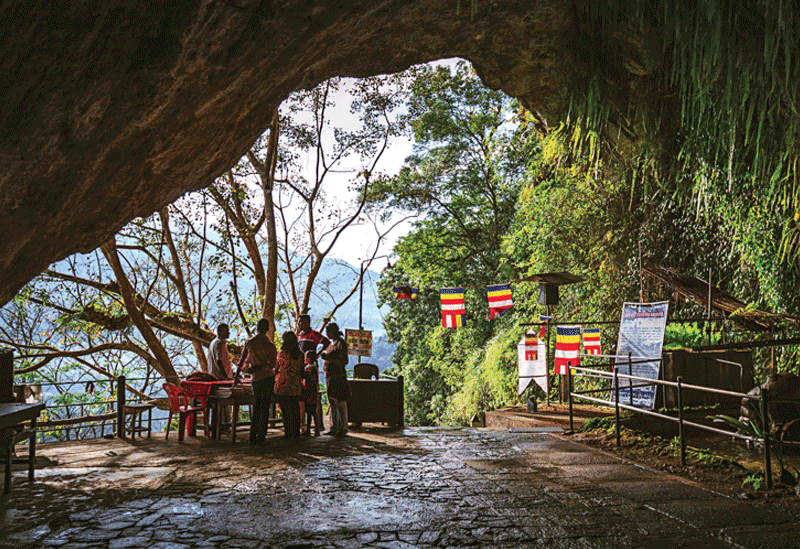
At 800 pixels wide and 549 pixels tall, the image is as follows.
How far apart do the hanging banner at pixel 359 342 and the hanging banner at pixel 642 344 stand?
192 inches

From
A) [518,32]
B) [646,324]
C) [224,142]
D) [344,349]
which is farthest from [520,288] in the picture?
[224,142]

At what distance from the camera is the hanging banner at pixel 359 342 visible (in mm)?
12180

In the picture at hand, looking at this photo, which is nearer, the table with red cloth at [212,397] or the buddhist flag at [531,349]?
the table with red cloth at [212,397]

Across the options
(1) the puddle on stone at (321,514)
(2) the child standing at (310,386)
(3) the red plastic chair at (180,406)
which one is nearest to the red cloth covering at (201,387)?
(3) the red plastic chair at (180,406)

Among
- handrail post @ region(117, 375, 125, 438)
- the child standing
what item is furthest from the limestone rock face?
handrail post @ region(117, 375, 125, 438)

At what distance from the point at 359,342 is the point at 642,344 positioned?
18.0ft

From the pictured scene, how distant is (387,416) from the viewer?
1069 centimetres

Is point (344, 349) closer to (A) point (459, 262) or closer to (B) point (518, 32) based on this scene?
(B) point (518, 32)

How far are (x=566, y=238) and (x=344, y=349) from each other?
8845mm

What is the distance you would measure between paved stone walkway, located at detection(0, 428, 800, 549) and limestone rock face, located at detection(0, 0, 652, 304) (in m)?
2.17

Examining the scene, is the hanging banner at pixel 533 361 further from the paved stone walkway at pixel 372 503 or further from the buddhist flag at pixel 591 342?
the paved stone walkway at pixel 372 503

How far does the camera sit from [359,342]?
12297mm

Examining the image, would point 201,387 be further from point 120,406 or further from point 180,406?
point 120,406

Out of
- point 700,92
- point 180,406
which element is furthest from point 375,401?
point 700,92
